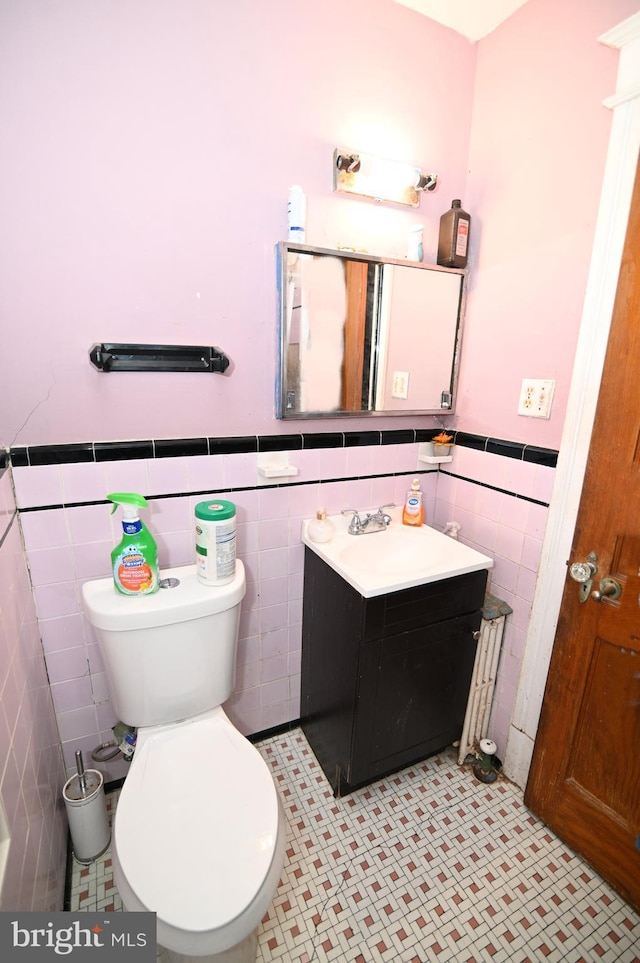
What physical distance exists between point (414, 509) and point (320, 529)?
38 centimetres

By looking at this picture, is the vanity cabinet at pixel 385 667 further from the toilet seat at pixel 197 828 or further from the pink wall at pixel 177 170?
the pink wall at pixel 177 170

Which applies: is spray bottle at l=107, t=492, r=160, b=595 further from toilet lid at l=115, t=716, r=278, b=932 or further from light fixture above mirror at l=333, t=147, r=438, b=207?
light fixture above mirror at l=333, t=147, r=438, b=207

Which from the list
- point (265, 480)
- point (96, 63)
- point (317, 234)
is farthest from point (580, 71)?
point (265, 480)

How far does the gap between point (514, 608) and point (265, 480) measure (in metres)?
0.94

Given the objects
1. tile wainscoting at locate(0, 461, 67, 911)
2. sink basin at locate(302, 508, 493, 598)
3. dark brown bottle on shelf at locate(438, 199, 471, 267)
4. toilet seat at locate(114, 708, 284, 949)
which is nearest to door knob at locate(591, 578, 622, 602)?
sink basin at locate(302, 508, 493, 598)

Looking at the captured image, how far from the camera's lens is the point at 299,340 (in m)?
1.32

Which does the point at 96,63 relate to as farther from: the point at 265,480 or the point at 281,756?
the point at 281,756

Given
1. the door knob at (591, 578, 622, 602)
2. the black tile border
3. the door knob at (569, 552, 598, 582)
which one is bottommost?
the door knob at (591, 578, 622, 602)

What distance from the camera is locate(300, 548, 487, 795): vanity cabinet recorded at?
1253mm

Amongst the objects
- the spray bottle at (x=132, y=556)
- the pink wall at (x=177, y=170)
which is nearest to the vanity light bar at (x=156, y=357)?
the pink wall at (x=177, y=170)

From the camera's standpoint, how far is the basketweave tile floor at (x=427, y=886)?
1.09 meters

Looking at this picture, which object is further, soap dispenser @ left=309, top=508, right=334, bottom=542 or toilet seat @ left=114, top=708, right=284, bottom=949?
soap dispenser @ left=309, top=508, right=334, bottom=542

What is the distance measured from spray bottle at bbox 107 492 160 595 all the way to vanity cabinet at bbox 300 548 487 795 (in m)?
0.54

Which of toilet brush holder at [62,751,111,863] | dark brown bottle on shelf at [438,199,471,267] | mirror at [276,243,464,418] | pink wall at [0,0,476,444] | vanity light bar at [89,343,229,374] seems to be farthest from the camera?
dark brown bottle on shelf at [438,199,471,267]
